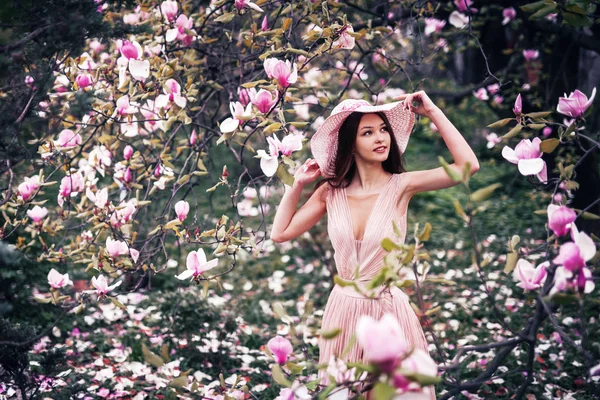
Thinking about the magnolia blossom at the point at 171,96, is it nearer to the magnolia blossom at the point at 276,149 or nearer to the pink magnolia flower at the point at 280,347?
the magnolia blossom at the point at 276,149

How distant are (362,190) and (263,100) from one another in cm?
52

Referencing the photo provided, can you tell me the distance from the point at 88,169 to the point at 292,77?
126cm

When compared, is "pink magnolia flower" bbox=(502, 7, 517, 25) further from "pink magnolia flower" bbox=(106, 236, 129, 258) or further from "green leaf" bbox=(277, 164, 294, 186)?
"pink magnolia flower" bbox=(106, 236, 129, 258)

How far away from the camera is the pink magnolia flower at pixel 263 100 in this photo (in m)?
1.57

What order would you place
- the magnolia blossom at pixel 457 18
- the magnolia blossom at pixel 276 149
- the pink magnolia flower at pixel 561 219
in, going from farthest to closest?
the magnolia blossom at pixel 457 18
the magnolia blossom at pixel 276 149
the pink magnolia flower at pixel 561 219

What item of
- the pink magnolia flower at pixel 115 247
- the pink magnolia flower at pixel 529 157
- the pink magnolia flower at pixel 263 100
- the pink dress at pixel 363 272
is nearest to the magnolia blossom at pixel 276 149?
the pink magnolia flower at pixel 263 100

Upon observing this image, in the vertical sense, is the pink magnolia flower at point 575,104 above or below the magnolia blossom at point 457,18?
above

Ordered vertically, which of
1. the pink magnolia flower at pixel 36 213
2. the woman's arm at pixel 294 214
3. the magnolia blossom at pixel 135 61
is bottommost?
the pink magnolia flower at pixel 36 213

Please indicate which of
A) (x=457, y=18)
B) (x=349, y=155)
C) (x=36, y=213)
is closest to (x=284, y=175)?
(x=349, y=155)

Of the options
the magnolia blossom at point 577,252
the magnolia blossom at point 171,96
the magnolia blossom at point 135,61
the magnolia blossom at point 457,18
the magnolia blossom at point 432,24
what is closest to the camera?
the magnolia blossom at point 577,252

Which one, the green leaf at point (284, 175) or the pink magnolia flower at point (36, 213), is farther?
the pink magnolia flower at point (36, 213)

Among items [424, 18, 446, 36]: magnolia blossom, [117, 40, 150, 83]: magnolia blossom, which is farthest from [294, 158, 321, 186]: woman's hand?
[424, 18, 446, 36]: magnolia blossom

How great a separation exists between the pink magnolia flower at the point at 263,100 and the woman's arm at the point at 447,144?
1.54 ft

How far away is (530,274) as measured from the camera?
4.00 feet
